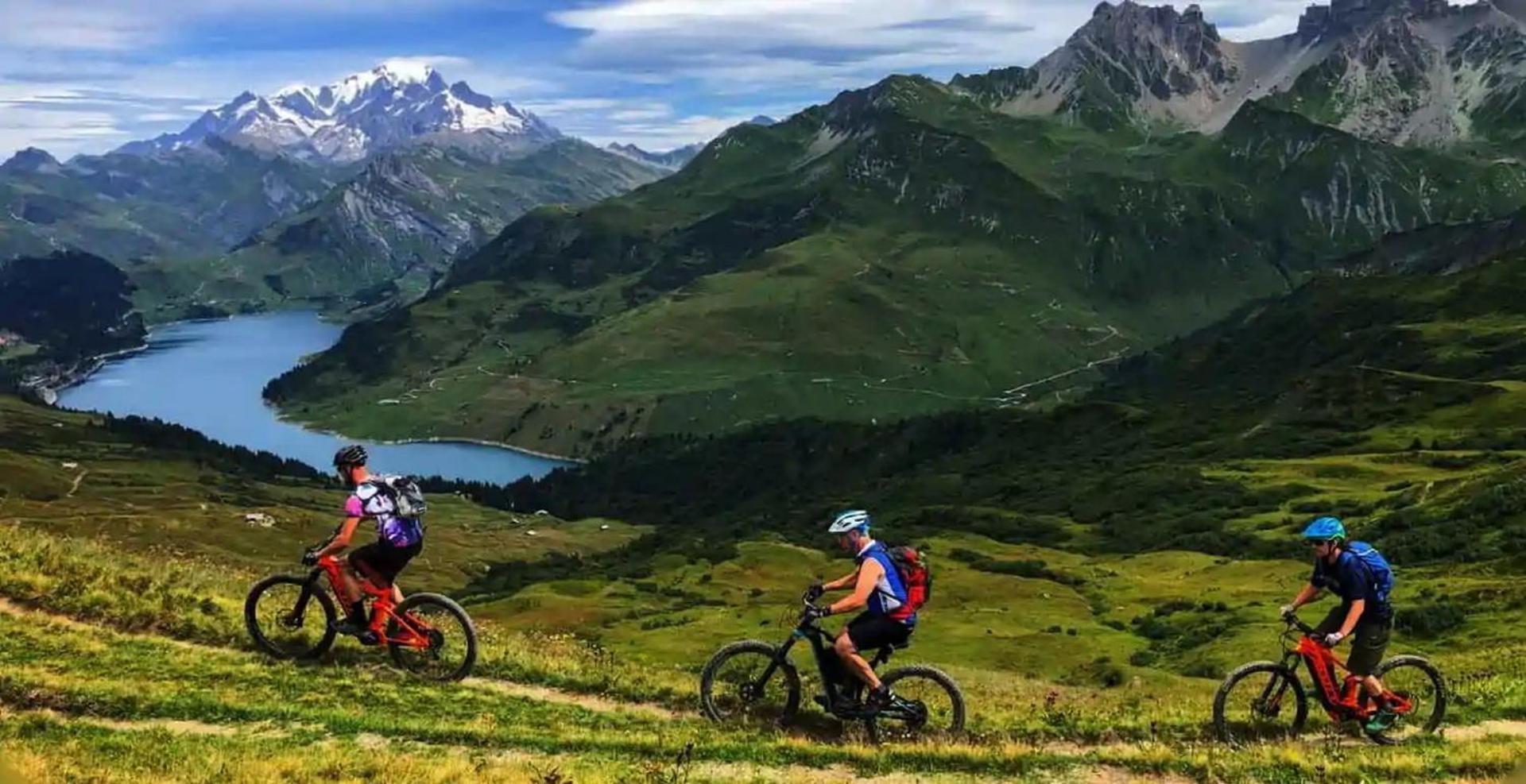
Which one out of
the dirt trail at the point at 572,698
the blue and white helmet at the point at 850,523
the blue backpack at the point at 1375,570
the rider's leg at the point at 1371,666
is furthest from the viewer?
the dirt trail at the point at 572,698

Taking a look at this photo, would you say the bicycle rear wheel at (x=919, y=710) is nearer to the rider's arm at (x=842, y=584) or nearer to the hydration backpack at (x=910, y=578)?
the hydration backpack at (x=910, y=578)

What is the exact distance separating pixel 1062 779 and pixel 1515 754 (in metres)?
7.92

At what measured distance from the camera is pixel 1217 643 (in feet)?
222

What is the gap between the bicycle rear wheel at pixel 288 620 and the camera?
22297 millimetres

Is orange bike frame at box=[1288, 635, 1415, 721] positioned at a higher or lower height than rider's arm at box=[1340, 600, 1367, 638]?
lower

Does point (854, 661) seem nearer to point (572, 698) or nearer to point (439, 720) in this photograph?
point (572, 698)

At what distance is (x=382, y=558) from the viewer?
21562mm

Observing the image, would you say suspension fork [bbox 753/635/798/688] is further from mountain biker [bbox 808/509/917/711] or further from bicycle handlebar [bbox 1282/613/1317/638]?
bicycle handlebar [bbox 1282/613/1317/638]

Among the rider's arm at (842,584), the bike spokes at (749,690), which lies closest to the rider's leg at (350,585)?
the bike spokes at (749,690)

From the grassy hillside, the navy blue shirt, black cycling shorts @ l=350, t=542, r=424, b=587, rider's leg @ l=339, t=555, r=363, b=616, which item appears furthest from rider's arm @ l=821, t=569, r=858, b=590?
rider's leg @ l=339, t=555, r=363, b=616

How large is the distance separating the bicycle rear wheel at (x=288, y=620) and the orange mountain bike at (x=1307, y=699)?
707 inches

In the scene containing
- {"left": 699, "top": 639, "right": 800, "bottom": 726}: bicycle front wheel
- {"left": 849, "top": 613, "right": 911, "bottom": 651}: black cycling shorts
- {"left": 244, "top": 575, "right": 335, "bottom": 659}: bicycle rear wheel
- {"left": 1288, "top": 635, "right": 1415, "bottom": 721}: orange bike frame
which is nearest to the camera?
{"left": 849, "top": 613, "right": 911, "bottom": 651}: black cycling shorts

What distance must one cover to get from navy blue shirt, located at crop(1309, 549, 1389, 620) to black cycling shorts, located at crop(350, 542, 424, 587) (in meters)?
17.0

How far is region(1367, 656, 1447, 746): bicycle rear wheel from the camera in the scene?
2111 centimetres
